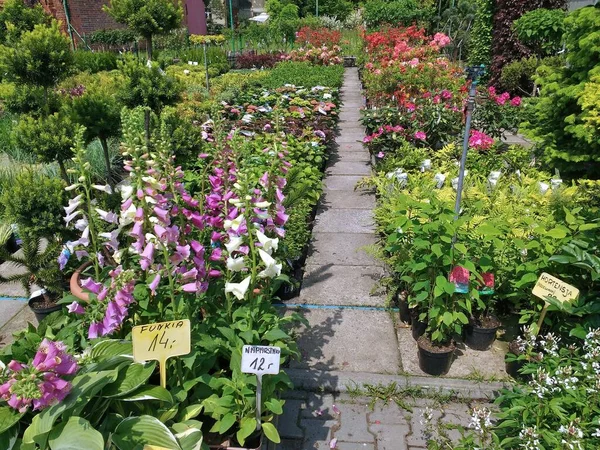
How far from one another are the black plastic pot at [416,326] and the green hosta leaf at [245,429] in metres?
1.48

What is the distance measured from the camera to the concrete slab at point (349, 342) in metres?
3.00

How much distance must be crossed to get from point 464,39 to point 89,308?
56.9ft

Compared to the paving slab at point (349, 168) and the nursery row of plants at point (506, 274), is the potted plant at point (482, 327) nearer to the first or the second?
the nursery row of plants at point (506, 274)

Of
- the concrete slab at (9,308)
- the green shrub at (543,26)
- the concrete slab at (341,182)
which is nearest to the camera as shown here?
the concrete slab at (9,308)

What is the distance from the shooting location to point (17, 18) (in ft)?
11.6

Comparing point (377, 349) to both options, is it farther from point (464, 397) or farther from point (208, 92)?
point (208, 92)

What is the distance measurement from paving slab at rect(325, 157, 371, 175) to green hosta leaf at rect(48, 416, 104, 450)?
514 cm

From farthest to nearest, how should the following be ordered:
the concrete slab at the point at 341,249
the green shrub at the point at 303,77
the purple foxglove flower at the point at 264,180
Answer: the green shrub at the point at 303,77
the concrete slab at the point at 341,249
the purple foxglove flower at the point at 264,180

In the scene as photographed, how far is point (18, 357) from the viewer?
1.95m

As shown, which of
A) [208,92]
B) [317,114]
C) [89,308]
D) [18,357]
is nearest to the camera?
[18,357]

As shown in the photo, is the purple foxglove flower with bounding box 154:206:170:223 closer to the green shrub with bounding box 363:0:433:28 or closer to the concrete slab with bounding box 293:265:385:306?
the concrete slab with bounding box 293:265:385:306

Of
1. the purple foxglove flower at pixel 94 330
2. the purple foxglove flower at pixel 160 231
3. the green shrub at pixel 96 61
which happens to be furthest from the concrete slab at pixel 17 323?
the green shrub at pixel 96 61

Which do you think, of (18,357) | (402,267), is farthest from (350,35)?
(18,357)

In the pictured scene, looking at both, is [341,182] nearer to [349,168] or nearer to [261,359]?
[349,168]
